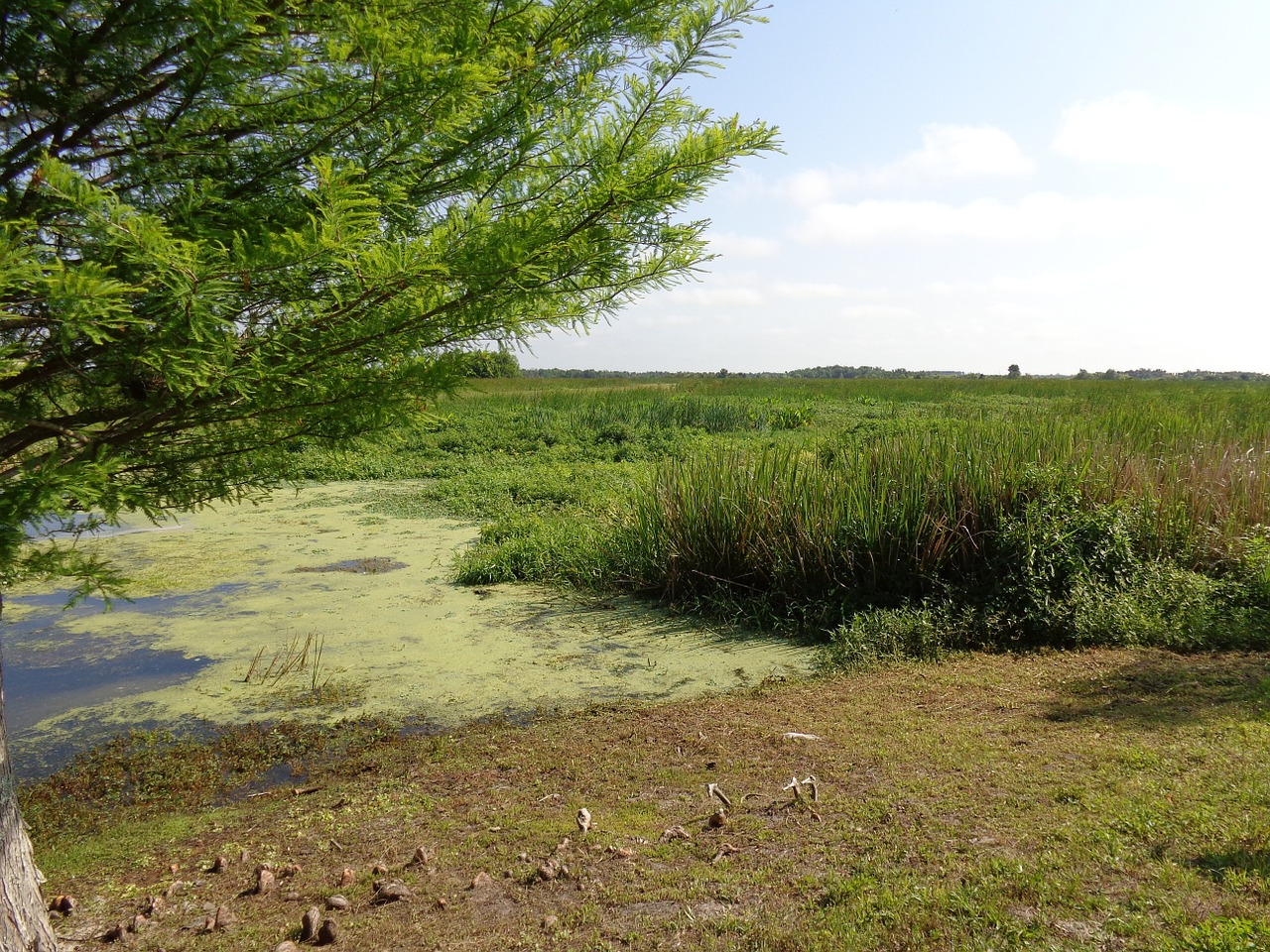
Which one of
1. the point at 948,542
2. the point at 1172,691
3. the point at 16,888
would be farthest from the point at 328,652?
the point at 1172,691

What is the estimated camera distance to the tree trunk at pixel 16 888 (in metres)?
2.49

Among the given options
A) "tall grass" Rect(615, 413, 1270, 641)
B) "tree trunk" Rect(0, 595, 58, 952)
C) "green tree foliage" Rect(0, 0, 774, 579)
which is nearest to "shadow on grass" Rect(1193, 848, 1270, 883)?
"green tree foliage" Rect(0, 0, 774, 579)

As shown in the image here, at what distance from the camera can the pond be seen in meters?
5.02


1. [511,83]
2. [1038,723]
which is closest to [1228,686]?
[1038,723]

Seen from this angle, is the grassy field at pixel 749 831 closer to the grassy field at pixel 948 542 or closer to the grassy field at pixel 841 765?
the grassy field at pixel 841 765

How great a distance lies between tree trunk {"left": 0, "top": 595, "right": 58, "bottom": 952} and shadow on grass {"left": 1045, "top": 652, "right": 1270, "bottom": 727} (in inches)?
160

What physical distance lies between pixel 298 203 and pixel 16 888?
2153mm

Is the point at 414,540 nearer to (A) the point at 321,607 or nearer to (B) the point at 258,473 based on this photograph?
(A) the point at 321,607

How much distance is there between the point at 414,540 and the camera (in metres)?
9.39

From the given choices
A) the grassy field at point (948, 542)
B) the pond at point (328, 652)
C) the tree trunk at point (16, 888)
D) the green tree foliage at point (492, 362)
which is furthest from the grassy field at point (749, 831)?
the green tree foliage at point (492, 362)

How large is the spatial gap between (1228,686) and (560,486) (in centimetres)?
822

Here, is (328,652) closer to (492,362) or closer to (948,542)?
(492,362)

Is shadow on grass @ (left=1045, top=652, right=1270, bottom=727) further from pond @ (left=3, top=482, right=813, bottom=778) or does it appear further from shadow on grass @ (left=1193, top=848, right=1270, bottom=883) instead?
pond @ (left=3, top=482, right=813, bottom=778)

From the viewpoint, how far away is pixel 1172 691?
14.6 ft
